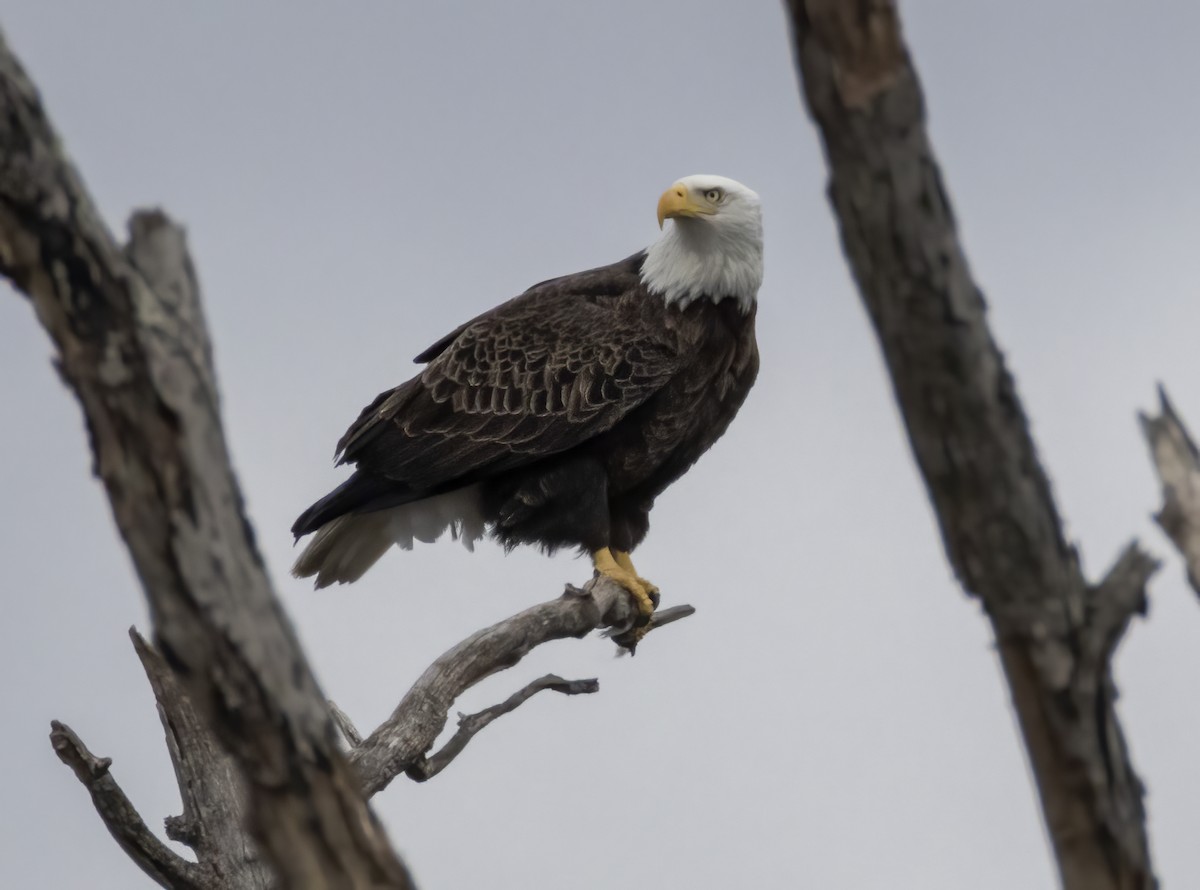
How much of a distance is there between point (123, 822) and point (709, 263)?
10.9ft

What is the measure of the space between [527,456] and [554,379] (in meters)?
0.36

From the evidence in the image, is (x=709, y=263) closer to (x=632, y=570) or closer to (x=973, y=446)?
(x=632, y=570)

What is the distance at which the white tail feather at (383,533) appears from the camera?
760 centimetres

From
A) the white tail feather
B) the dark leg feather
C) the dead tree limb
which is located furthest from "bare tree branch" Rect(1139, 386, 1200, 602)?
the white tail feather

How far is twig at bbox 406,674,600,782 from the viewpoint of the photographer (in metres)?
5.83

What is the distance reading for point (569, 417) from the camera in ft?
23.7

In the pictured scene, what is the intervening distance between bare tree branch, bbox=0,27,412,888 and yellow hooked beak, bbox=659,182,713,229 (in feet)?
13.4

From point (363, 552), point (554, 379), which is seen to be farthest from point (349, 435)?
point (554, 379)

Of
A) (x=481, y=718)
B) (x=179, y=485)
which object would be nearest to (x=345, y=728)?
(x=481, y=718)

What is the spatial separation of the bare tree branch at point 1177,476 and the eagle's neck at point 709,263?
3.50 m

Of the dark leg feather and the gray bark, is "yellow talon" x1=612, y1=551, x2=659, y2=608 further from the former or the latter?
the gray bark

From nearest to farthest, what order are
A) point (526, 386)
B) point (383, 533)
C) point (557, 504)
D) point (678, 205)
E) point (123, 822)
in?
point (123, 822) < point (678, 205) < point (557, 504) < point (526, 386) < point (383, 533)

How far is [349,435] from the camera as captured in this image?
7.67 metres

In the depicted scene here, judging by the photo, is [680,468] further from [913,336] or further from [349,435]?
[913,336]
